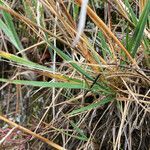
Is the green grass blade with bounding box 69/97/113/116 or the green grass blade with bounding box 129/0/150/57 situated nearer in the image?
the green grass blade with bounding box 129/0/150/57

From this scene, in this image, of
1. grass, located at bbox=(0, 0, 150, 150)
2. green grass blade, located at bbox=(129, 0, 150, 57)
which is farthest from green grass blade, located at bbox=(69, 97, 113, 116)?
green grass blade, located at bbox=(129, 0, 150, 57)

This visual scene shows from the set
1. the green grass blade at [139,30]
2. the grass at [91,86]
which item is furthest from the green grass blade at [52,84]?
the green grass blade at [139,30]

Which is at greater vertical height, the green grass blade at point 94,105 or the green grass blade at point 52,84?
the green grass blade at point 52,84

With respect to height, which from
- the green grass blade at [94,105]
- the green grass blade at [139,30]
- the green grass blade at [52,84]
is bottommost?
the green grass blade at [94,105]

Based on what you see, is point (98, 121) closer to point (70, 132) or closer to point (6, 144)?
point (70, 132)

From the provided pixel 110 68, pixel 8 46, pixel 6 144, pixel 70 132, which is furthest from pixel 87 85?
pixel 8 46

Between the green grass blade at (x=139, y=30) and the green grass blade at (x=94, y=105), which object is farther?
the green grass blade at (x=94, y=105)

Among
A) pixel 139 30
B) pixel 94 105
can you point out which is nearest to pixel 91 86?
pixel 94 105

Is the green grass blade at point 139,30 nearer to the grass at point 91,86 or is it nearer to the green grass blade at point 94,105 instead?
the grass at point 91,86

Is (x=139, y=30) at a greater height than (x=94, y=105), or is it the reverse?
→ (x=139, y=30)

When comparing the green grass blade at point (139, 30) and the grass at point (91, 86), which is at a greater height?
the green grass blade at point (139, 30)

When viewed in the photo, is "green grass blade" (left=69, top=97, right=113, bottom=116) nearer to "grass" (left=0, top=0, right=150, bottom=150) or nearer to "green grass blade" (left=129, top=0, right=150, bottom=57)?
"grass" (left=0, top=0, right=150, bottom=150)

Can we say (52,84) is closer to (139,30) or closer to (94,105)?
(94,105)
